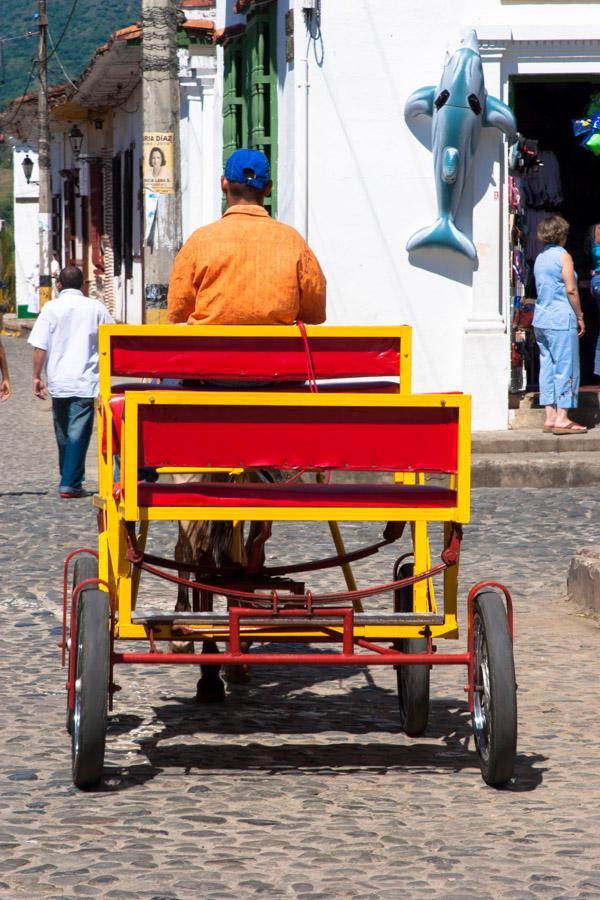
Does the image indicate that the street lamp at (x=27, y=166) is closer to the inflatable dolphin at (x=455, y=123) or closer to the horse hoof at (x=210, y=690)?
the inflatable dolphin at (x=455, y=123)

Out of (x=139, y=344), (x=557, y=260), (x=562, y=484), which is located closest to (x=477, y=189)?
(x=557, y=260)

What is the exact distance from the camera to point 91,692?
190 inches

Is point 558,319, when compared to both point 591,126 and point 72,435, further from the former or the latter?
point 72,435

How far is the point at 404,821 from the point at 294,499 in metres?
0.94

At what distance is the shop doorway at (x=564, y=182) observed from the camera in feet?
51.8

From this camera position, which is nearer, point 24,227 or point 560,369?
point 560,369

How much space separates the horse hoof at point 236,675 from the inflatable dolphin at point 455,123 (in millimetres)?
8056

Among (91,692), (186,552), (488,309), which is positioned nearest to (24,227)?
(488,309)

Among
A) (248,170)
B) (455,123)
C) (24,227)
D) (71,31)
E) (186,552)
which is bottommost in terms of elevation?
(186,552)

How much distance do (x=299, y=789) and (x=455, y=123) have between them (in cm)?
953

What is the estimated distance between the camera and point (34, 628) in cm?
743

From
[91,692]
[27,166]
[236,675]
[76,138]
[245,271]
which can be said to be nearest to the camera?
[91,692]

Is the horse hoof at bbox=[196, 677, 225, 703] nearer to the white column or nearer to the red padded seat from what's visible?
the red padded seat

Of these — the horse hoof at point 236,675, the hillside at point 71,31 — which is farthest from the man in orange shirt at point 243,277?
the hillside at point 71,31
